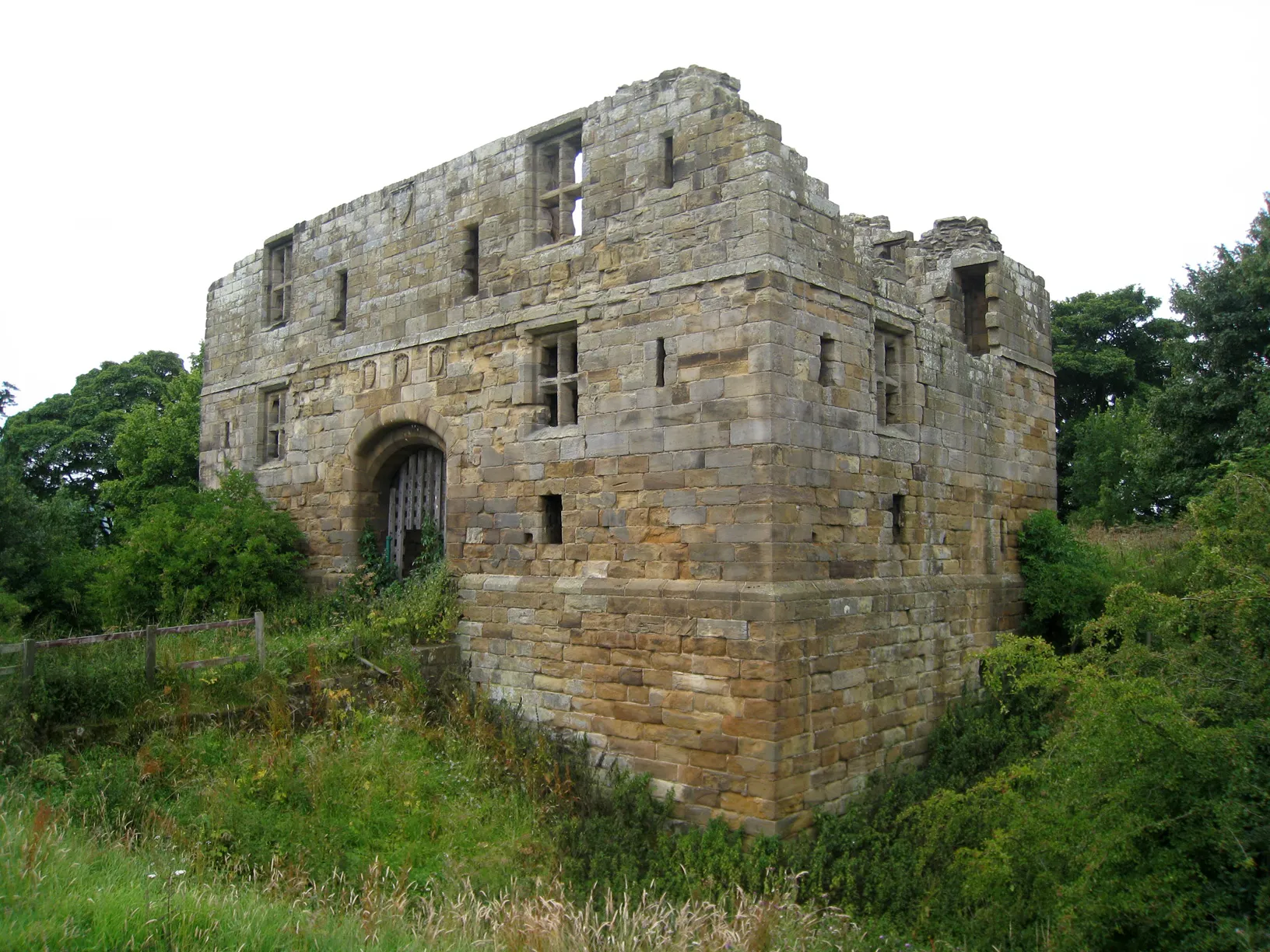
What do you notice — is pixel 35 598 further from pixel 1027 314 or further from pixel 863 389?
pixel 1027 314

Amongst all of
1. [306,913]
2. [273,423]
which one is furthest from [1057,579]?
[273,423]

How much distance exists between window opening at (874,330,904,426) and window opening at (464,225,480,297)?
4768 mm

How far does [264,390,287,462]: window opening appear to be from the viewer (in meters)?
14.5

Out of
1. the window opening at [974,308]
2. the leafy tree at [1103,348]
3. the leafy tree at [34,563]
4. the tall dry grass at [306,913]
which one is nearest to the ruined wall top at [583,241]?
the window opening at [974,308]

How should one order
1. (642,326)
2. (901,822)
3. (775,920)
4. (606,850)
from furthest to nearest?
(642,326), (901,822), (606,850), (775,920)

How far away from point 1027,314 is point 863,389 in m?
4.80

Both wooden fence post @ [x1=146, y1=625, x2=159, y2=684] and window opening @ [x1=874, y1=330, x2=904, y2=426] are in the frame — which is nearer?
wooden fence post @ [x1=146, y1=625, x2=159, y2=684]

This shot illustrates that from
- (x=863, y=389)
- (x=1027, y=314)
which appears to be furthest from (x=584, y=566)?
(x=1027, y=314)

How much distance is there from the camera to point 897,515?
10.4m

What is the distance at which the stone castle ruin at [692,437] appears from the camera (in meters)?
8.77

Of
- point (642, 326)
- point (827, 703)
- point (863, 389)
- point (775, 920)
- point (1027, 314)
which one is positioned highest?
point (1027, 314)

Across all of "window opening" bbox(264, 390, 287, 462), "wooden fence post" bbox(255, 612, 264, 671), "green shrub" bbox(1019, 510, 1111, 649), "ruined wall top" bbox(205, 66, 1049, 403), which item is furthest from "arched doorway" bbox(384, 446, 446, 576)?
"green shrub" bbox(1019, 510, 1111, 649)

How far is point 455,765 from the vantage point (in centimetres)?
937

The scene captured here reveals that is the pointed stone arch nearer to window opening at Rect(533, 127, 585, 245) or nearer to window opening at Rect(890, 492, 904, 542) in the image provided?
window opening at Rect(533, 127, 585, 245)
